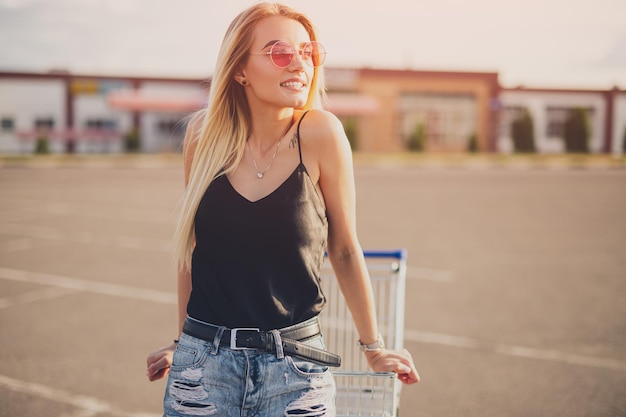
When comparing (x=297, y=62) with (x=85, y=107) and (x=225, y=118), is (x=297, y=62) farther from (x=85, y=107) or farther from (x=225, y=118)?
(x=85, y=107)

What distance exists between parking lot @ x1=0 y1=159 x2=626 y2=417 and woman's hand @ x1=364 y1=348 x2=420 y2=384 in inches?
93.2

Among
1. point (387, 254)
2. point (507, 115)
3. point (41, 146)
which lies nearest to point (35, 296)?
point (387, 254)

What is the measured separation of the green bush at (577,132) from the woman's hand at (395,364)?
43735mm

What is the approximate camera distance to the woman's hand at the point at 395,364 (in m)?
2.03

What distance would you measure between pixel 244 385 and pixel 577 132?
44.5 meters

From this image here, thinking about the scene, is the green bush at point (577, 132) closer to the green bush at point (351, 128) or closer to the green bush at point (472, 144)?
the green bush at point (472, 144)

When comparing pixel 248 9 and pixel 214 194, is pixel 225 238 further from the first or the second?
pixel 248 9

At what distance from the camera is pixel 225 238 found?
188 cm

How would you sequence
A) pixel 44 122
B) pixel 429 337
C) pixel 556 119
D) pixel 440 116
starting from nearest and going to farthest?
pixel 429 337, pixel 44 122, pixel 440 116, pixel 556 119

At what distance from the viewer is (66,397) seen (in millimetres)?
4457

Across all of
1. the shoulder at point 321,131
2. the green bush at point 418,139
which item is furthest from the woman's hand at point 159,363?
the green bush at point 418,139

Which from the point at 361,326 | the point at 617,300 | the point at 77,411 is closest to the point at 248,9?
the point at 361,326

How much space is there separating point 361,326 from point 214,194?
0.63m

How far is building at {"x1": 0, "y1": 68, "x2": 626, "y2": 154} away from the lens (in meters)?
43.5
